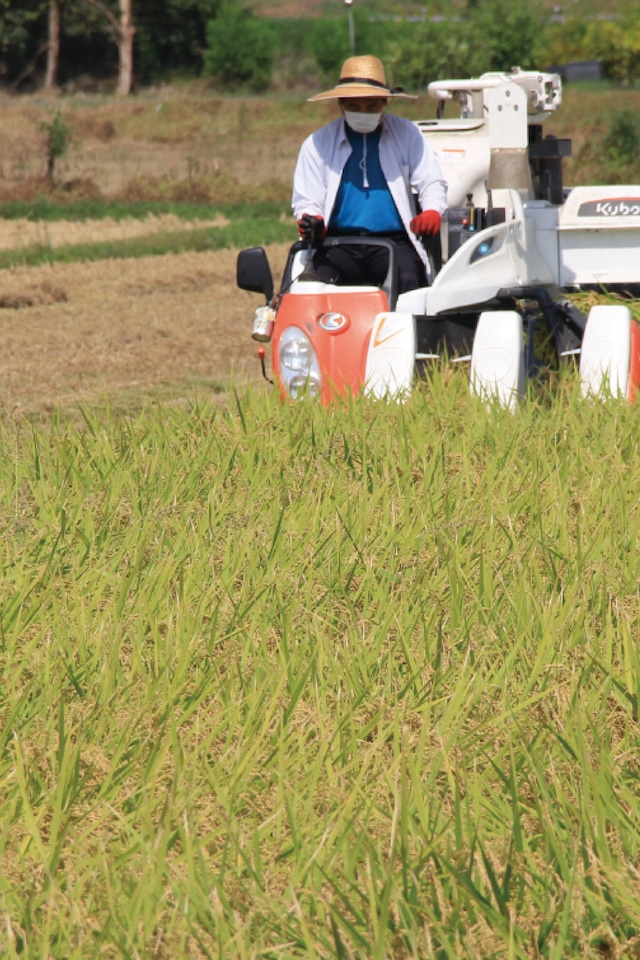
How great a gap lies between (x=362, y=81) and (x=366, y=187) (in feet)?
1.67

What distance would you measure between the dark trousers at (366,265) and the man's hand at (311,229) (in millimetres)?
80

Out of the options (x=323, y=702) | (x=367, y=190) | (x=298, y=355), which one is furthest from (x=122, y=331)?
(x=323, y=702)

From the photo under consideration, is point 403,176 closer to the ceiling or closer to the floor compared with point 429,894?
closer to the ceiling

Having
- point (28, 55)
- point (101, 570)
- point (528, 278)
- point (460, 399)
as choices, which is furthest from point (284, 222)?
point (28, 55)

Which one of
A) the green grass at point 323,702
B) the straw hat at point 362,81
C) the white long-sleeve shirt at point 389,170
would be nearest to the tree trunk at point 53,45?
the white long-sleeve shirt at point 389,170

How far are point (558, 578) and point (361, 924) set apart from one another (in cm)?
154

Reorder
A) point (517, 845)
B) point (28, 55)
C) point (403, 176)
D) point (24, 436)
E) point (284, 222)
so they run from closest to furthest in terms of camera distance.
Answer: point (517, 845) < point (24, 436) < point (403, 176) < point (284, 222) < point (28, 55)

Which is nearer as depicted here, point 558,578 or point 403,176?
point 558,578

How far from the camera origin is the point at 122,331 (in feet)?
37.1

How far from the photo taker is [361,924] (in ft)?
7.00

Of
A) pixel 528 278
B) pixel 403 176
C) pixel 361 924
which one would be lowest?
pixel 361 924

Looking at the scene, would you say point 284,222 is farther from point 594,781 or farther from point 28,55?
point 28,55

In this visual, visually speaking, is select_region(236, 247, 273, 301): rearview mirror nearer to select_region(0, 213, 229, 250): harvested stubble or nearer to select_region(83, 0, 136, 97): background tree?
select_region(0, 213, 229, 250): harvested stubble

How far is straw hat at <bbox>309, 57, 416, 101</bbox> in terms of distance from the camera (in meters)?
6.30
